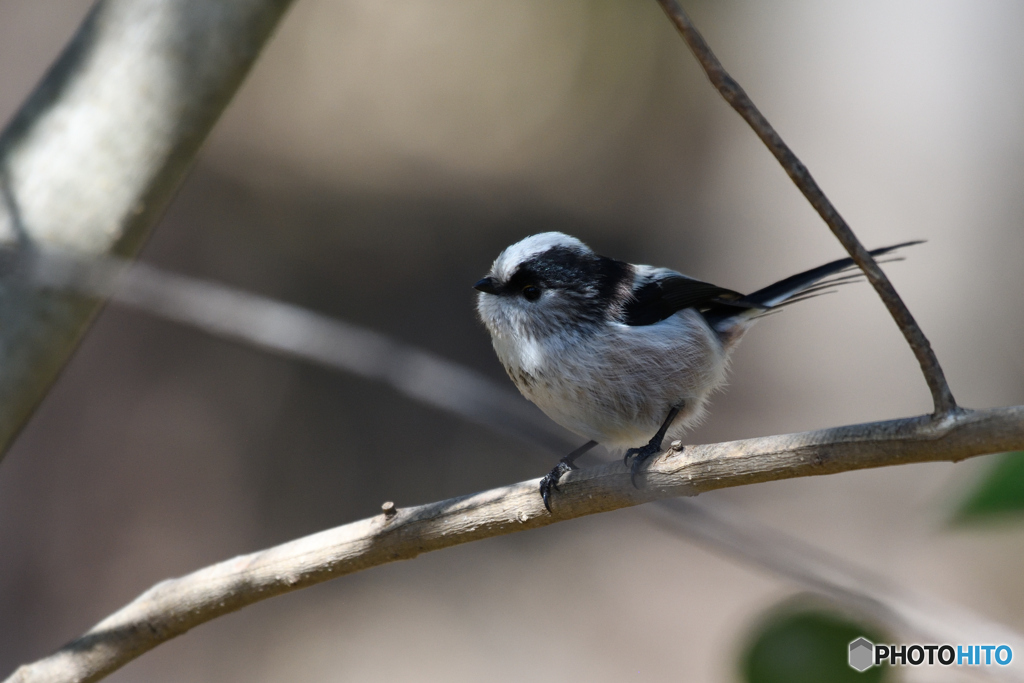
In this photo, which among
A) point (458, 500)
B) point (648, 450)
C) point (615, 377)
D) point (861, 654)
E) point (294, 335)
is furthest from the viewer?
point (615, 377)

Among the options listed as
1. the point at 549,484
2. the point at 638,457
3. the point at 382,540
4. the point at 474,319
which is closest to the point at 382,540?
the point at 382,540

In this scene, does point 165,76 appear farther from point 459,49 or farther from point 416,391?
point 459,49

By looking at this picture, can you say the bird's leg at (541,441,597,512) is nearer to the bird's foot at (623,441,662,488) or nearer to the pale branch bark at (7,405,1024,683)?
the pale branch bark at (7,405,1024,683)

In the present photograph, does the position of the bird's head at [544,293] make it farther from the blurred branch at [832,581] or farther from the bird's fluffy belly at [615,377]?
the blurred branch at [832,581]

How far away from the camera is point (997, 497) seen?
975mm

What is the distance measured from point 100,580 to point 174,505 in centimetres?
59

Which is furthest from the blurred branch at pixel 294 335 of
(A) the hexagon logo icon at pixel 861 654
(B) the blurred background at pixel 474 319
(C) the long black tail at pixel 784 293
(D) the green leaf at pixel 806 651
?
(B) the blurred background at pixel 474 319

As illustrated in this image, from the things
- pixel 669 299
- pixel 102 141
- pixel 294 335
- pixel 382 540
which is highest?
pixel 669 299

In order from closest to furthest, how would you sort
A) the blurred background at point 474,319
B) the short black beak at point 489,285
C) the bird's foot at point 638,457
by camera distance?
the bird's foot at point 638,457
the short black beak at point 489,285
the blurred background at point 474,319

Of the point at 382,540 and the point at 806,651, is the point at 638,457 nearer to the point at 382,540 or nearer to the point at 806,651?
the point at 382,540

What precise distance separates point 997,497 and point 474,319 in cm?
459

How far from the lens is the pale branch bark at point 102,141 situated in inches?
71.4

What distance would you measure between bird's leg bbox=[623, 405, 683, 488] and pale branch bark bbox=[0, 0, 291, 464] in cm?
131

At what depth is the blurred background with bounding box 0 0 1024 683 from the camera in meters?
4.88
